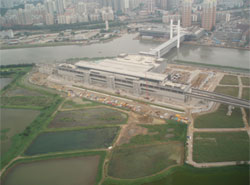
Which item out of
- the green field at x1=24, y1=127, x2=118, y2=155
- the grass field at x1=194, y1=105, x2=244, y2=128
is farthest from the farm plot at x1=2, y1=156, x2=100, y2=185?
the grass field at x1=194, y1=105, x2=244, y2=128

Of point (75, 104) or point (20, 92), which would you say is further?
point (20, 92)

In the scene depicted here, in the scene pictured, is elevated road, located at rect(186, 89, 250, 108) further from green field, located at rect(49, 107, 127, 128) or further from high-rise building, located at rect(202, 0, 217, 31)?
high-rise building, located at rect(202, 0, 217, 31)

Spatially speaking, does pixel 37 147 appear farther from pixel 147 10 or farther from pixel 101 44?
pixel 147 10

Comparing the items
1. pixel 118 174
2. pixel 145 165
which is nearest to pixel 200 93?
pixel 145 165

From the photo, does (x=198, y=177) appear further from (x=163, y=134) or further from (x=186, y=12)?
(x=186, y=12)

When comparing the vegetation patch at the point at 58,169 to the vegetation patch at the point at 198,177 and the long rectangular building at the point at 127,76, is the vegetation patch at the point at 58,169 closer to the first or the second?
Result: the vegetation patch at the point at 198,177

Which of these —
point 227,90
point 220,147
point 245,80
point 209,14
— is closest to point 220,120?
point 220,147

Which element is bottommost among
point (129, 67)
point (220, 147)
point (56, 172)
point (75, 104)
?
point (56, 172)
